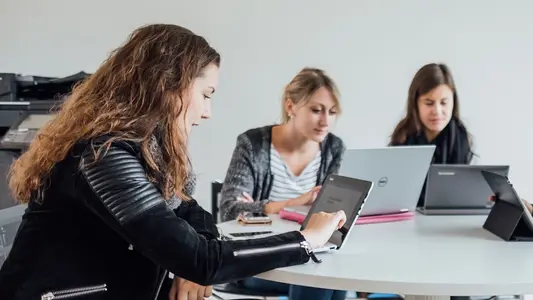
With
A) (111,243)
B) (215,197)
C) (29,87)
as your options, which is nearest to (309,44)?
(215,197)

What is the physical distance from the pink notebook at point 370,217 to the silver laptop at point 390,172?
0.06 ft

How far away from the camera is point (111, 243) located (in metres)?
1.20

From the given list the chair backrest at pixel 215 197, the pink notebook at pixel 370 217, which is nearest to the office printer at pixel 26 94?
the chair backrest at pixel 215 197

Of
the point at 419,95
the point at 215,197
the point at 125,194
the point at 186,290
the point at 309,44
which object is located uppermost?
the point at 309,44

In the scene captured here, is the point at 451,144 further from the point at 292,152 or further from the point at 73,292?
the point at 73,292

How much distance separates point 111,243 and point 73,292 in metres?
0.11

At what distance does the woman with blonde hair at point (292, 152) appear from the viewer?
2240 mm

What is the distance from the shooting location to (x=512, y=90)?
3381 millimetres

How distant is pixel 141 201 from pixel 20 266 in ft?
0.92

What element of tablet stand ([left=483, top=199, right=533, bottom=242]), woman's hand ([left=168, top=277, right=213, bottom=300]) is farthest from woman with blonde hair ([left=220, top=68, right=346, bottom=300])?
woman's hand ([left=168, top=277, right=213, bottom=300])

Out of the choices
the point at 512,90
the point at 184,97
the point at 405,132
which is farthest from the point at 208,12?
the point at 184,97

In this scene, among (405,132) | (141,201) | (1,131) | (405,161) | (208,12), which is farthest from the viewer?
(208,12)

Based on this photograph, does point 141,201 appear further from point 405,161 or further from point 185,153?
point 405,161

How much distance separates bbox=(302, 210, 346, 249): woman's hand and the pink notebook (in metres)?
0.38
